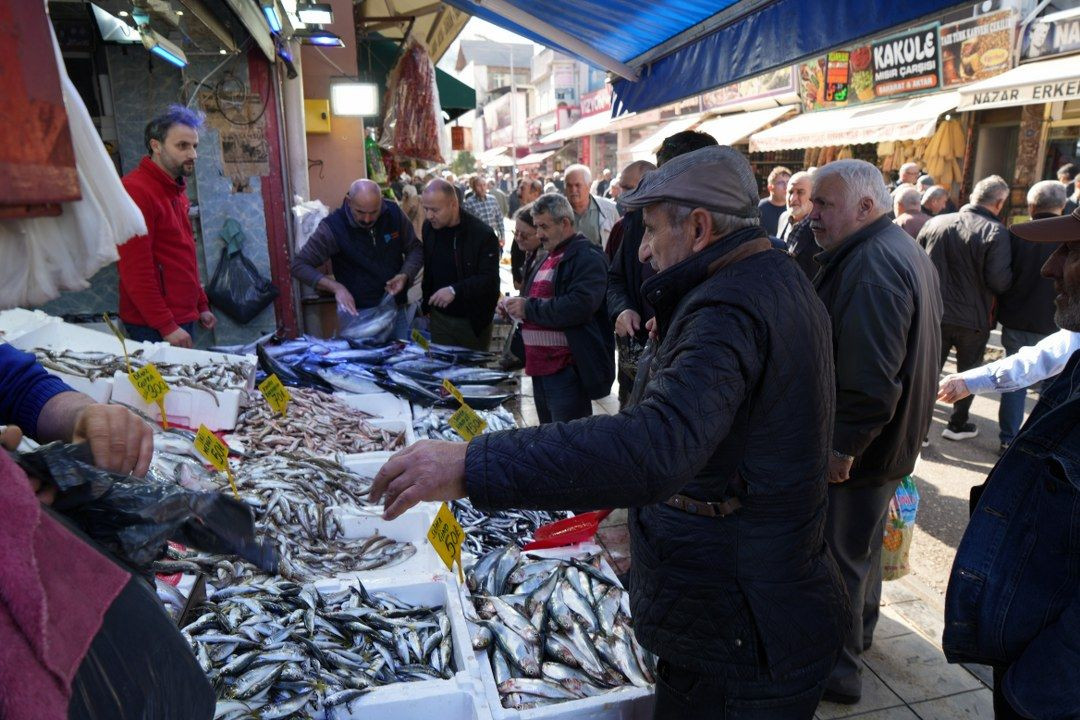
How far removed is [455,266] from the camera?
20.2 ft

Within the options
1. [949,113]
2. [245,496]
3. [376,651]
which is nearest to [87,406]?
[376,651]

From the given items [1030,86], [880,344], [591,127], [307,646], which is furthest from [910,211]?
[591,127]

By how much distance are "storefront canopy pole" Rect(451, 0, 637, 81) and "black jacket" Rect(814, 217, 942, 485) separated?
308cm

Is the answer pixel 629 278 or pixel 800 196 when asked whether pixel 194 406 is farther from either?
pixel 800 196

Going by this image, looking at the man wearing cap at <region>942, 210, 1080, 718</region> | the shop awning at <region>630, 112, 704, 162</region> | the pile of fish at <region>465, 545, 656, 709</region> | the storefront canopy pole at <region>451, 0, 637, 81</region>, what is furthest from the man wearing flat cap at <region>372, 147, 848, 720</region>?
the shop awning at <region>630, 112, 704, 162</region>

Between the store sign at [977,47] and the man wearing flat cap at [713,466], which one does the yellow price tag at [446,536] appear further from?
the store sign at [977,47]

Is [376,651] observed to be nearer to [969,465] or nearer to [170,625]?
[170,625]

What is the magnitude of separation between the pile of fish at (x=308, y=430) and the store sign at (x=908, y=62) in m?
12.2

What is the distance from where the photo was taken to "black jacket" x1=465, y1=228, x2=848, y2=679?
4.79 feet

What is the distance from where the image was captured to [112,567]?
0.97 m

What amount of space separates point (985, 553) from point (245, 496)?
284 centimetres

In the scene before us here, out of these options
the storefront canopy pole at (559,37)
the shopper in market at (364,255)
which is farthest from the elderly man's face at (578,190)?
the shopper in market at (364,255)

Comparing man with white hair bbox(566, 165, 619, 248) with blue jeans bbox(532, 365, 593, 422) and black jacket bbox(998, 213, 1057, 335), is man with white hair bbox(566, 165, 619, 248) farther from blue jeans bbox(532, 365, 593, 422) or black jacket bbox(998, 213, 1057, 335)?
black jacket bbox(998, 213, 1057, 335)

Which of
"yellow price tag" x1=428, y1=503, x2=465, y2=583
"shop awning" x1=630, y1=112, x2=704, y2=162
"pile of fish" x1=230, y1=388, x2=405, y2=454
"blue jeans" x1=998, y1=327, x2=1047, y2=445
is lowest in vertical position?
"blue jeans" x1=998, y1=327, x2=1047, y2=445
